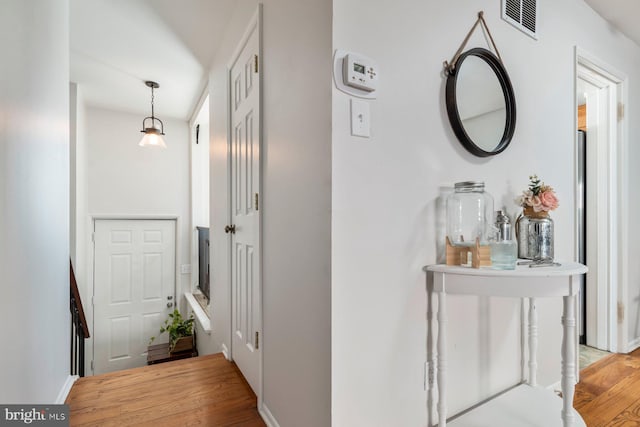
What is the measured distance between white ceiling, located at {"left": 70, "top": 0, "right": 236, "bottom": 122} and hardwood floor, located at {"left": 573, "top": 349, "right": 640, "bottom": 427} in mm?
3332

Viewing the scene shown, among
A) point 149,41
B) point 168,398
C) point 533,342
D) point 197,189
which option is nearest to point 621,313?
point 533,342

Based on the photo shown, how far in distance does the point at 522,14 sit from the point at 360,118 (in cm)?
132

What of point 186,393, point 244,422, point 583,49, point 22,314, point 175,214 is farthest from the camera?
point 175,214

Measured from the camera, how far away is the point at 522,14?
5.35 feet

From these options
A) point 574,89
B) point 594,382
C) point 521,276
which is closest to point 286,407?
point 521,276

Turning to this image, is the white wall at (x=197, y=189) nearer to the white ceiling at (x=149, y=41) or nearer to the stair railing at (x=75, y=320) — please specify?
the white ceiling at (x=149, y=41)

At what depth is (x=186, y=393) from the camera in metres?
1.85

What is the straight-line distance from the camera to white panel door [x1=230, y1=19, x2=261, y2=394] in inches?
67.6

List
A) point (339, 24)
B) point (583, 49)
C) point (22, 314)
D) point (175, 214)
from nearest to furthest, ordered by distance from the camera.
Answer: point (339, 24) → point (22, 314) → point (583, 49) → point (175, 214)

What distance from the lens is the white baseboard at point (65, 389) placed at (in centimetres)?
172

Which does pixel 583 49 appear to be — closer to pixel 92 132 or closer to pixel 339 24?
pixel 339 24

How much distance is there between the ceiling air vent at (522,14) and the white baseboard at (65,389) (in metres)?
3.17

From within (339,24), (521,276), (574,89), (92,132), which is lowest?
(521,276)

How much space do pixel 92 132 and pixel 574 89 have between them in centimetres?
503
